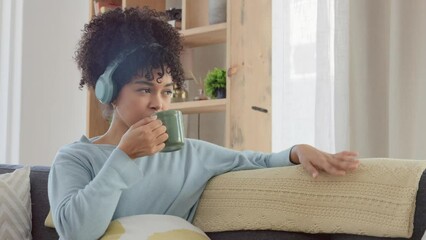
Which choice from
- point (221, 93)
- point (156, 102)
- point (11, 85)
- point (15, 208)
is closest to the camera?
point (156, 102)

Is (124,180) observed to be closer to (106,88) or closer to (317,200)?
(106,88)

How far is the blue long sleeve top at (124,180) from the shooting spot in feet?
4.47

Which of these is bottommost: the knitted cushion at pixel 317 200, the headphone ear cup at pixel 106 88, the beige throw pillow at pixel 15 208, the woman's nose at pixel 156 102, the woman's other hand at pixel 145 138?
the beige throw pillow at pixel 15 208

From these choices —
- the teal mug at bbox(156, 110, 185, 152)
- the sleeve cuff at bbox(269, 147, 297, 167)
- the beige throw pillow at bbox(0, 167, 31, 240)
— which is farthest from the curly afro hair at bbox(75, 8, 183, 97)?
the beige throw pillow at bbox(0, 167, 31, 240)

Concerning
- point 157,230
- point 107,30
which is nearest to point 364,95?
point 107,30

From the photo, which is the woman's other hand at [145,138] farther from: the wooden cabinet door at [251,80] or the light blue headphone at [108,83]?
the wooden cabinet door at [251,80]

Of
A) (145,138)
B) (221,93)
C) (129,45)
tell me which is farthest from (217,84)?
(145,138)

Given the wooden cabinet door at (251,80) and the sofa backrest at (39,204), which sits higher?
the wooden cabinet door at (251,80)

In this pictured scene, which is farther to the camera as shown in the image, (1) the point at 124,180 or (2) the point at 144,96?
(2) the point at 144,96

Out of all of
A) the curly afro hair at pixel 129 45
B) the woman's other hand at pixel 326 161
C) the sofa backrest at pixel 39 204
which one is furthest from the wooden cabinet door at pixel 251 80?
the woman's other hand at pixel 326 161

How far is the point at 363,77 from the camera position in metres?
2.34

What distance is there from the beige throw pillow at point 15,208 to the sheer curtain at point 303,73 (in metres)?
1.03

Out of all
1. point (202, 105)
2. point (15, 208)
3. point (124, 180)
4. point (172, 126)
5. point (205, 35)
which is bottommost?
point (15, 208)

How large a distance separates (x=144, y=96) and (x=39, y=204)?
699 millimetres
